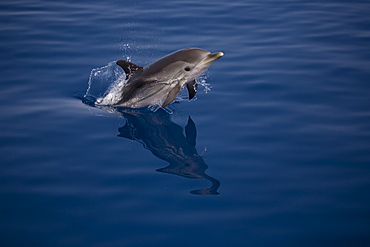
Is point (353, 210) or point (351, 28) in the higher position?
point (351, 28)

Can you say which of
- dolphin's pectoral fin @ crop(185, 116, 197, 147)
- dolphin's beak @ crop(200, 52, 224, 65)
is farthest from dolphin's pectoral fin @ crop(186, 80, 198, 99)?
dolphin's pectoral fin @ crop(185, 116, 197, 147)

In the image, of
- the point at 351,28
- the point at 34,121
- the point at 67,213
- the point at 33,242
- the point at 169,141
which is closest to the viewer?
the point at 33,242

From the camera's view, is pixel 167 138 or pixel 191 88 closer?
pixel 167 138

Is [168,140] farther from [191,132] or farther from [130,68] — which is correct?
[130,68]

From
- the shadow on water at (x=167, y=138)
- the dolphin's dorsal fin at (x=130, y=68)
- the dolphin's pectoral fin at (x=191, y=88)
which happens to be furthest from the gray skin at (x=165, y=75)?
the shadow on water at (x=167, y=138)

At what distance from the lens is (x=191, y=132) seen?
7.68 m

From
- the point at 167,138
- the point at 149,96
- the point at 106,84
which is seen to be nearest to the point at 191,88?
the point at 149,96

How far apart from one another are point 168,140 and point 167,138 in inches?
3.0

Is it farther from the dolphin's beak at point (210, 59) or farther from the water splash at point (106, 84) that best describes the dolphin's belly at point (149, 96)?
the dolphin's beak at point (210, 59)

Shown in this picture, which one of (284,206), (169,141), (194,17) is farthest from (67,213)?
(194,17)

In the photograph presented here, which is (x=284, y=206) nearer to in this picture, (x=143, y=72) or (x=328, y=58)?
(x=143, y=72)

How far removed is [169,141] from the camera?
7.45 m

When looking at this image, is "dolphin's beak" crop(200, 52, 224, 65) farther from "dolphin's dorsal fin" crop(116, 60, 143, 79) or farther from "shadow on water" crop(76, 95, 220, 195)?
"dolphin's dorsal fin" crop(116, 60, 143, 79)

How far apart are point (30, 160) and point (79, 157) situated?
0.75m
